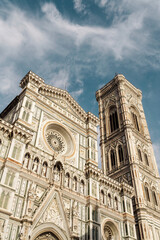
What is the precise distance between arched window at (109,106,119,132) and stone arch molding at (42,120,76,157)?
1664cm

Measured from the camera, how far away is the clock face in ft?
77.9

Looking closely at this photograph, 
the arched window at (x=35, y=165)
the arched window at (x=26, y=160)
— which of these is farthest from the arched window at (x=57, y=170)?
the arched window at (x=26, y=160)

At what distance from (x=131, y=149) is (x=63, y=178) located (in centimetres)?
1575

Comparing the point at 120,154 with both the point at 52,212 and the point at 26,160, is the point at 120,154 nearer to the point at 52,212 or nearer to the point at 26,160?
the point at 52,212

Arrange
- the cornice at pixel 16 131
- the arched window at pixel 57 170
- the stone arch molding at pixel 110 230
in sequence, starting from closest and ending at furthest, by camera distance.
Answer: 1. the cornice at pixel 16 131
2. the arched window at pixel 57 170
3. the stone arch molding at pixel 110 230

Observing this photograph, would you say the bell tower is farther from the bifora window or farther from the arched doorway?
the arched doorway

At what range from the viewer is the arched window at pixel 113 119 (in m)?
41.2

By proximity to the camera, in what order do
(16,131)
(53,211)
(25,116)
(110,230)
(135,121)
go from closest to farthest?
(53,211) < (16,131) < (25,116) < (110,230) < (135,121)

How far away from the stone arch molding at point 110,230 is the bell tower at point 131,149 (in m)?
5.17

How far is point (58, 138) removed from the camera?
25.3 metres

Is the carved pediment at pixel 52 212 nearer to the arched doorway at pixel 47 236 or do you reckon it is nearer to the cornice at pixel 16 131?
the arched doorway at pixel 47 236

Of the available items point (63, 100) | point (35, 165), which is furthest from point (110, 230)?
point (63, 100)

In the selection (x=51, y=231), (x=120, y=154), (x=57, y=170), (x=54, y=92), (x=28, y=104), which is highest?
(x=120, y=154)

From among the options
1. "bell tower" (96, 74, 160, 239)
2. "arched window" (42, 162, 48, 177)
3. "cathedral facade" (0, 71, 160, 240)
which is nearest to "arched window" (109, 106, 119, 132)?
"bell tower" (96, 74, 160, 239)
